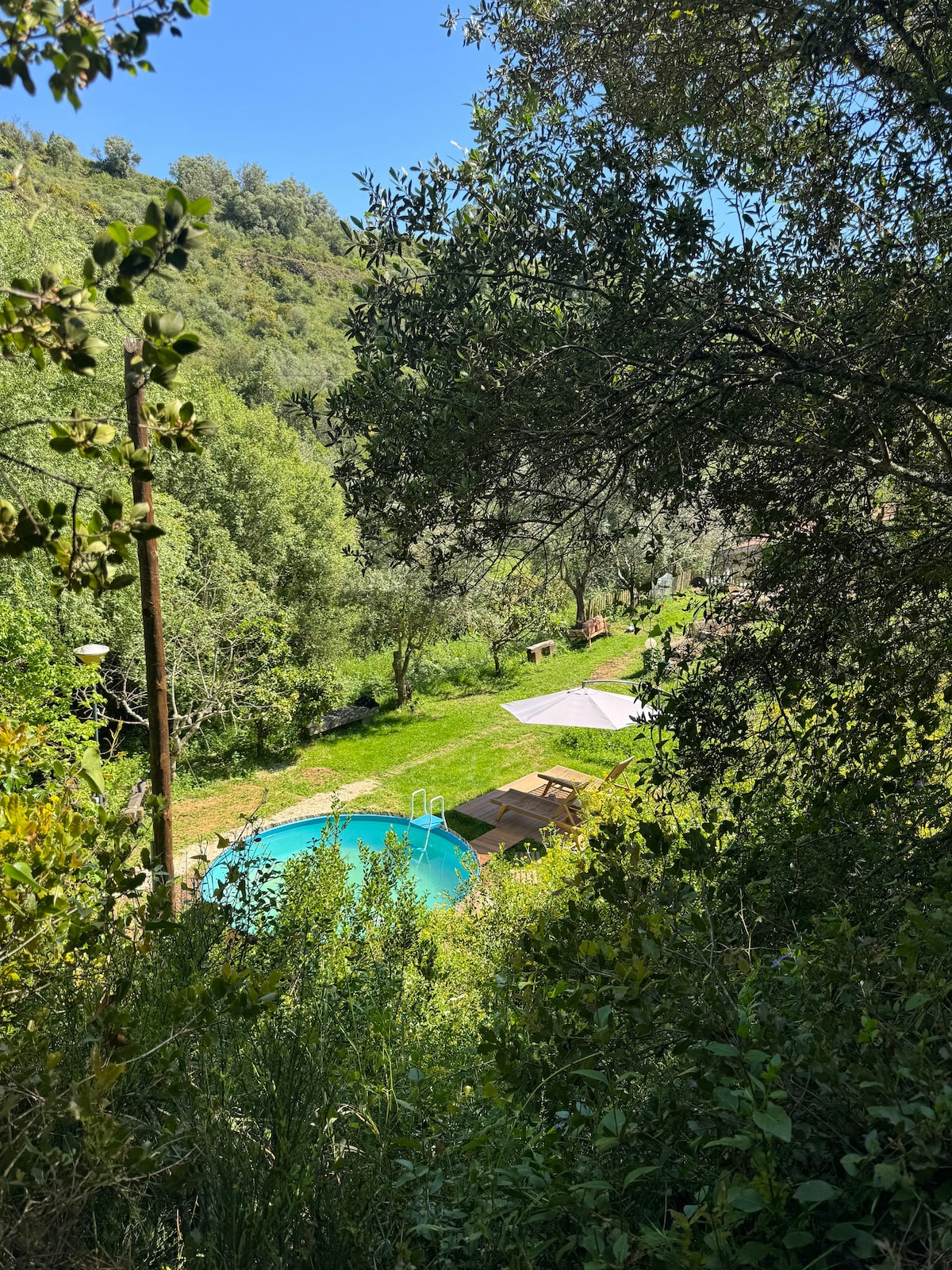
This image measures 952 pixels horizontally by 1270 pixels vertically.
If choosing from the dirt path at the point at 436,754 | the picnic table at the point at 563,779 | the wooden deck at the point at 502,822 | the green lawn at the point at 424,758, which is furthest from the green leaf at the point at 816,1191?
the dirt path at the point at 436,754

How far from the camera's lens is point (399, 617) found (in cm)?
1930

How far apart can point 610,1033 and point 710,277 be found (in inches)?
122

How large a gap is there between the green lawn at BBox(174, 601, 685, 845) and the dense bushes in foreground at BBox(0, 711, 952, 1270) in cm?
1067

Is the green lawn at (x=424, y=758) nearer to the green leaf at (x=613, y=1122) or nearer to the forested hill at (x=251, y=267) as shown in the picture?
the green leaf at (x=613, y=1122)

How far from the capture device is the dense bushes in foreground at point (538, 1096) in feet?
5.01

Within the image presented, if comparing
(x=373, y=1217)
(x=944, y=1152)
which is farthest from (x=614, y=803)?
(x=944, y=1152)

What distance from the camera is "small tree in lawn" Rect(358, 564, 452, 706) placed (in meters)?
18.0

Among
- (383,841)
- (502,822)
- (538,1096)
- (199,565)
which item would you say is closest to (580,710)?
(502,822)

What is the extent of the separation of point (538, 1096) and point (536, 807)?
10.6 meters

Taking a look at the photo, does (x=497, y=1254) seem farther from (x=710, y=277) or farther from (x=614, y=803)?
(x=614, y=803)

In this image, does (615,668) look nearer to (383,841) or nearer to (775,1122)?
(383,841)

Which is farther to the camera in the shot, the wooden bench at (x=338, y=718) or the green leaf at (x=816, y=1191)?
the wooden bench at (x=338, y=718)

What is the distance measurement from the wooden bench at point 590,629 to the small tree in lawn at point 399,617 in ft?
21.8

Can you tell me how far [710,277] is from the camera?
3.35 meters
